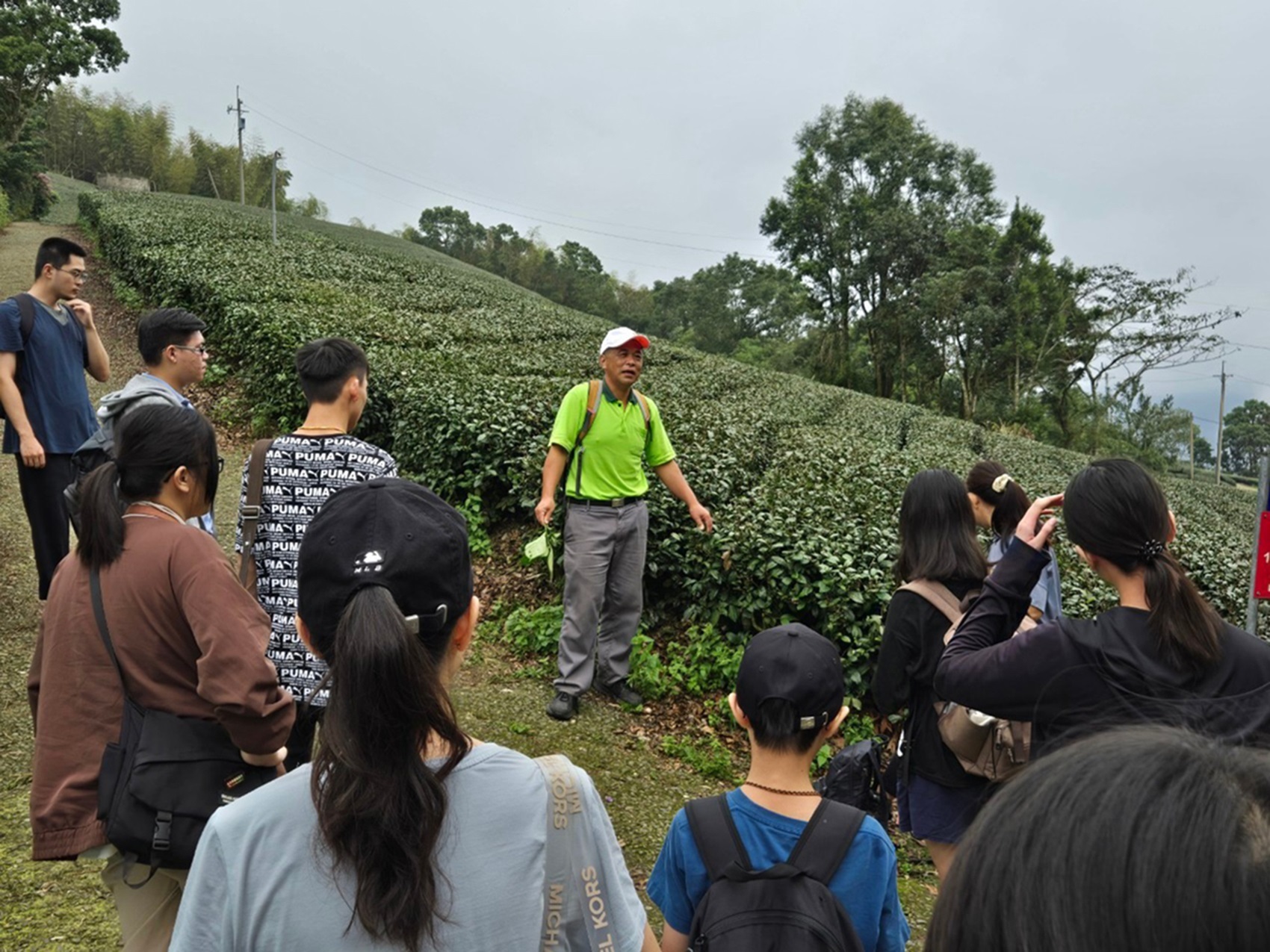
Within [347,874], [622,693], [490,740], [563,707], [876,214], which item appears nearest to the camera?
[347,874]

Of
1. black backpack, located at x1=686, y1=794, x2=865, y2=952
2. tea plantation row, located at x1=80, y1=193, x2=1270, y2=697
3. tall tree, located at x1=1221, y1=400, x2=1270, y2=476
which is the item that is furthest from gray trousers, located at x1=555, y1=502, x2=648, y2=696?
tall tree, located at x1=1221, y1=400, x2=1270, y2=476

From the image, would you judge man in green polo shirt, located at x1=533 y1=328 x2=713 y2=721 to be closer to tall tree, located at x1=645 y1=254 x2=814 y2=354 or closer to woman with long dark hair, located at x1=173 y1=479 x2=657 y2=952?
woman with long dark hair, located at x1=173 y1=479 x2=657 y2=952

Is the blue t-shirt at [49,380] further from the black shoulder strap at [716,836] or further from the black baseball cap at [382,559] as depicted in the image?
the black shoulder strap at [716,836]

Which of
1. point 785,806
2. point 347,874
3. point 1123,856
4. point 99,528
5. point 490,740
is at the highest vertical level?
point 1123,856

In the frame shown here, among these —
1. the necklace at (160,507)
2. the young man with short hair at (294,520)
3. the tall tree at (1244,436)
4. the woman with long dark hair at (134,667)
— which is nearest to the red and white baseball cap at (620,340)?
the young man with short hair at (294,520)

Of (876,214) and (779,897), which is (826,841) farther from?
(876,214)

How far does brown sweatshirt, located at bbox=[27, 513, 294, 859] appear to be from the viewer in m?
1.83

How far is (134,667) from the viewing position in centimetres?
186

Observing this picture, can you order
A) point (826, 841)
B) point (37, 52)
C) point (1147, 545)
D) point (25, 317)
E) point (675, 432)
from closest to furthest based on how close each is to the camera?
point (826, 841) < point (1147, 545) < point (25, 317) < point (675, 432) < point (37, 52)

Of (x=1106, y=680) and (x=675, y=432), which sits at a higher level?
(x=675, y=432)

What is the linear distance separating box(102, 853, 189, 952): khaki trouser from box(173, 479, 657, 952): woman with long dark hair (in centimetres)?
110

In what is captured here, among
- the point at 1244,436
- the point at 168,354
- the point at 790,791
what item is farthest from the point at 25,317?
the point at 1244,436

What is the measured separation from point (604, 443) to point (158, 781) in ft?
9.77

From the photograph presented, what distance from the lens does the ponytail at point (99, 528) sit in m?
1.90
